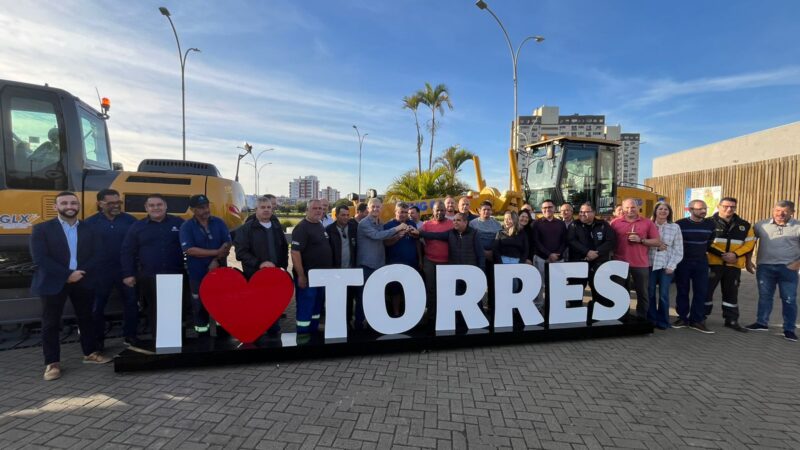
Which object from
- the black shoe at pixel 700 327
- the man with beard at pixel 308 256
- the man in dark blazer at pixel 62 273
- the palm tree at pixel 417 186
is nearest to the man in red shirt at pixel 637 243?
the black shoe at pixel 700 327

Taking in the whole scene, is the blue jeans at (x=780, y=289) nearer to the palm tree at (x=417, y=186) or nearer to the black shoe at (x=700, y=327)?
the black shoe at (x=700, y=327)

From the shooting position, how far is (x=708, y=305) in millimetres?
5219

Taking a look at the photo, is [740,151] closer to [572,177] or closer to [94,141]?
Result: [572,177]

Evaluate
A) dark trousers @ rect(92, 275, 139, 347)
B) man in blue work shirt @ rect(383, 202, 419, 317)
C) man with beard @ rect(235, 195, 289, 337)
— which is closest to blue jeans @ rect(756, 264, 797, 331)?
man in blue work shirt @ rect(383, 202, 419, 317)

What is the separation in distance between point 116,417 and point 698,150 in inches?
1090

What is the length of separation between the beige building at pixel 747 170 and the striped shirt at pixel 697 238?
867 centimetres

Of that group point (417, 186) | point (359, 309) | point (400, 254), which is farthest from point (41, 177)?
point (417, 186)

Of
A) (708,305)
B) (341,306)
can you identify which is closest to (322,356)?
(341,306)

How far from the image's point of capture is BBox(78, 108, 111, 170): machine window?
4.61 metres

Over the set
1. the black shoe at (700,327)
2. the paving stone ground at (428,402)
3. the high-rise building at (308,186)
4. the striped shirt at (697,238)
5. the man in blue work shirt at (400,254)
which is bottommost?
the paving stone ground at (428,402)

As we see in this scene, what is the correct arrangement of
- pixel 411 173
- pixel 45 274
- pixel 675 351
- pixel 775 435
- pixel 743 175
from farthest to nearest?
pixel 411 173 → pixel 743 175 → pixel 675 351 → pixel 45 274 → pixel 775 435

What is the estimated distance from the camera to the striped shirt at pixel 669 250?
5.06 metres

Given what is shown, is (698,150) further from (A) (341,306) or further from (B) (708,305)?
(A) (341,306)

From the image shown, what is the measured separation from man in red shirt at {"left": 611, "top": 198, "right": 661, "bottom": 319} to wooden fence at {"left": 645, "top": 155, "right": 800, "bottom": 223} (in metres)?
9.34
